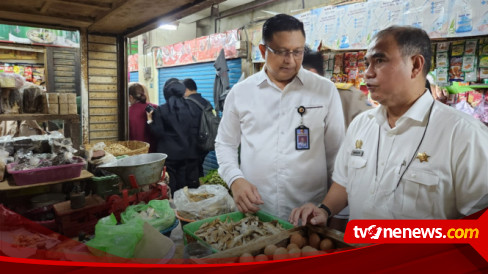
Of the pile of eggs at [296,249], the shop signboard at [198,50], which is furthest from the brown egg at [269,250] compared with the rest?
the shop signboard at [198,50]

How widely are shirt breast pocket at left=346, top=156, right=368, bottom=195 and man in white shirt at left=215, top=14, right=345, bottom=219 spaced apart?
275mm

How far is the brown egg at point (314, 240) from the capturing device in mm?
1060

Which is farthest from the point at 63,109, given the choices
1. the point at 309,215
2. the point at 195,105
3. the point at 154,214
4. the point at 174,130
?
the point at 309,215

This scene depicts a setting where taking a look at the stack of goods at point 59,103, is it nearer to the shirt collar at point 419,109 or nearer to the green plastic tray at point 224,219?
the green plastic tray at point 224,219

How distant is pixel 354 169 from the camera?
48.9 inches

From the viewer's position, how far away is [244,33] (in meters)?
4.57

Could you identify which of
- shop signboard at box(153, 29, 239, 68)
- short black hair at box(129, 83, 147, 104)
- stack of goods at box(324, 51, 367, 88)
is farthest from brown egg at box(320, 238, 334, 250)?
shop signboard at box(153, 29, 239, 68)

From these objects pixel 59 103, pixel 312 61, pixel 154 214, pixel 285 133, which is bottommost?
pixel 154 214

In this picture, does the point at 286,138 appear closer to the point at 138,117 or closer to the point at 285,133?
the point at 285,133

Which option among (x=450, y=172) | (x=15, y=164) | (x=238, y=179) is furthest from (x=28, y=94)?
(x=450, y=172)

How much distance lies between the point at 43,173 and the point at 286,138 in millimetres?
1202

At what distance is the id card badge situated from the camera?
4.90 feet

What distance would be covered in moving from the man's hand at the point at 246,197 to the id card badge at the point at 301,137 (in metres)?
0.31

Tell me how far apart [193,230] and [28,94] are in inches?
63.9
